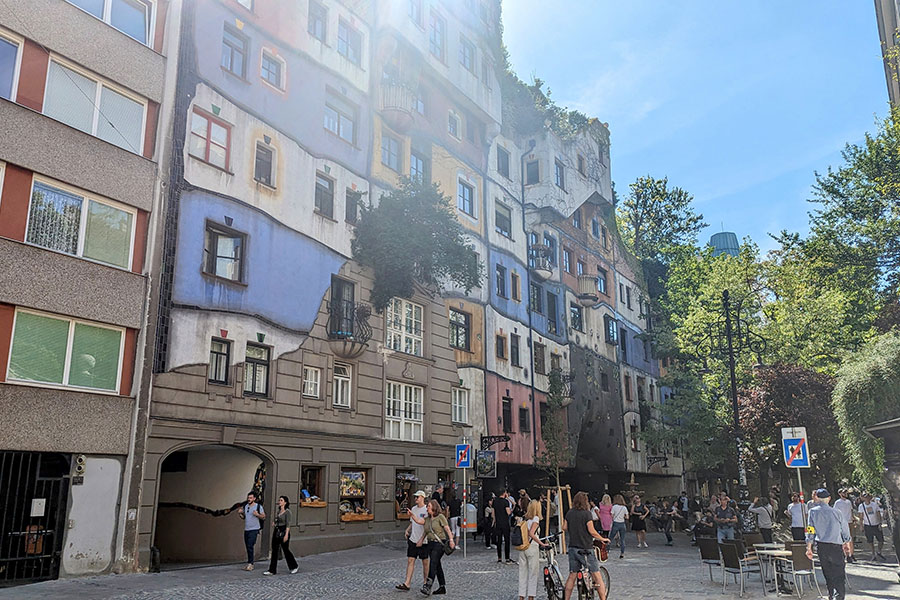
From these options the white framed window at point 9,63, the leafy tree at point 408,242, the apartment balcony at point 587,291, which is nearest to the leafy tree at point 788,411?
the apartment balcony at point 587,291

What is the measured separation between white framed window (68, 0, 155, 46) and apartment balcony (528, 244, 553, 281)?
70.9 feet

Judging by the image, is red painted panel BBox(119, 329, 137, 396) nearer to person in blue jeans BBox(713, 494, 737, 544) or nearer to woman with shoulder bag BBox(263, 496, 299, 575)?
woman with shoulder bag BBox(263, 496, 299, 575)

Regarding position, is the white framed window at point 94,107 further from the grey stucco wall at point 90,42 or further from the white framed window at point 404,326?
the white framed window at point 404,326

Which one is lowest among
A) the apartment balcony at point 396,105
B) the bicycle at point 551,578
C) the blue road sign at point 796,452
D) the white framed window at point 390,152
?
the bicycle at point 551,578

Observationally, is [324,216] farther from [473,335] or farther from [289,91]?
[473,335]

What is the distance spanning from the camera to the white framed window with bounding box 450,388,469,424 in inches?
1165

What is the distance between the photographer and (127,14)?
19203 millimetres

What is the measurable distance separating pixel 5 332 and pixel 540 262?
25.6 m

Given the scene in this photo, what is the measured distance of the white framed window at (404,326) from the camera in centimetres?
2650

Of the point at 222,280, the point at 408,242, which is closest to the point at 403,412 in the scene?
the point at 408,242

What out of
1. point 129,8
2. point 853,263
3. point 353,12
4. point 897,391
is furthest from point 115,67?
point 853,263

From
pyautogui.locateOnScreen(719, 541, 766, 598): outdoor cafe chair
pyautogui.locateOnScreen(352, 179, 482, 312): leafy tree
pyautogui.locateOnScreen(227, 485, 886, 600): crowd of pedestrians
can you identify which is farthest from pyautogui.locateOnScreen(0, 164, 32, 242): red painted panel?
pyautogui.locateOnScreen(719, 541, 766, 598): outdoor cafe chair

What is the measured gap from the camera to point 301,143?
23.8m

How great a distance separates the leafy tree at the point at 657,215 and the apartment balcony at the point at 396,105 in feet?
114
